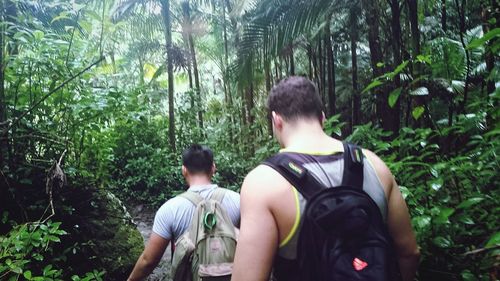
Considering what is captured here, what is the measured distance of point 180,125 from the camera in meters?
11.5

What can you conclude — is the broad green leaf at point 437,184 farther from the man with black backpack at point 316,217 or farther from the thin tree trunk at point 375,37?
the thin tree trunk at point 375,37

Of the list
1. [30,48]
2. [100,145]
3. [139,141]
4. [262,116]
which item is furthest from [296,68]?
[30,48]

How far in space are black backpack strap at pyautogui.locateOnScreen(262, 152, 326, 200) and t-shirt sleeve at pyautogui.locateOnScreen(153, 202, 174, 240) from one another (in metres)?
1.24

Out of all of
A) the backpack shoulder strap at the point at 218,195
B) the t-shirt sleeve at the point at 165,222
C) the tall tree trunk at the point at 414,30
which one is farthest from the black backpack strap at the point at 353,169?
the tall tree trunk at the point at 414,30

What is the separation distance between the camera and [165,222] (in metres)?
2.31

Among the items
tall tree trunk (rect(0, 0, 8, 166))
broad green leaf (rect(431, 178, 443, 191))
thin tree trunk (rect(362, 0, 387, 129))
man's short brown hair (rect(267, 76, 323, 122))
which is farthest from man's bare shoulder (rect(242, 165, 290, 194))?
thin tree trunk (rect(362, 0, 387, 129))

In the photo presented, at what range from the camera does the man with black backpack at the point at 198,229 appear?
2000mm

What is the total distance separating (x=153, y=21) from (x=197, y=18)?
6.31 feet

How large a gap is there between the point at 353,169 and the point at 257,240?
40 cm

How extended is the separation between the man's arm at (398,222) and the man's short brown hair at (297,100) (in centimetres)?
26

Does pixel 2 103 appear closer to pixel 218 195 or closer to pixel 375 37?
pixel 218 195

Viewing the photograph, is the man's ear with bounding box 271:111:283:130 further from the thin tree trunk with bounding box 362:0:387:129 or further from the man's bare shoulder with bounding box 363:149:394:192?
the thin tree trunk with bounding box 362:0:387:129

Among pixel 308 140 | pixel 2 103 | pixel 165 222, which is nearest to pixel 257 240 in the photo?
pixel 308 140

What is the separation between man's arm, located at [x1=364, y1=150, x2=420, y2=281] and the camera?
138cm
